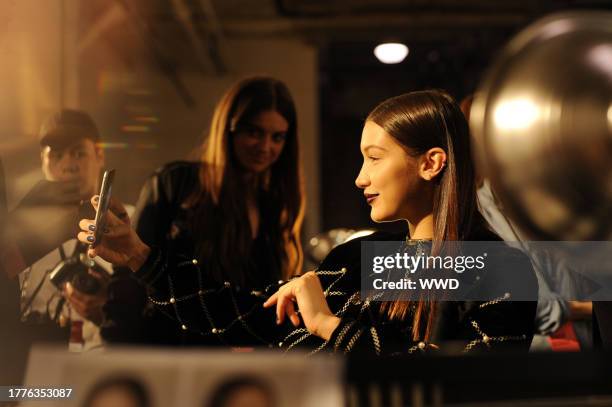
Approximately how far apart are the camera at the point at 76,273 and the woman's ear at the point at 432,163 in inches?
27.1

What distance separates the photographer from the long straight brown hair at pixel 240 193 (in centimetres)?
135

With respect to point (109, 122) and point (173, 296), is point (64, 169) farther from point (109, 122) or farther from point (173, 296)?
point (173, 296)

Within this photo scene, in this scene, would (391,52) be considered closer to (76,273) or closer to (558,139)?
(558,139)

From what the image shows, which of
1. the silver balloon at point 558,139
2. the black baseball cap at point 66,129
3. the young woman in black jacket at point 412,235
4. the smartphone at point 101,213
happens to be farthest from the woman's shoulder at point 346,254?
the black baseball cap at point 66,129

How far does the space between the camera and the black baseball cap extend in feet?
0.78

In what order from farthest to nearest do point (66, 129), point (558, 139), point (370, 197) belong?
point (66, 129)
point (370, 197)
point (558, 139)

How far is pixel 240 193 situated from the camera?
54.4 inches

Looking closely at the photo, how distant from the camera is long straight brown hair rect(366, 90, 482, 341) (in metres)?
1.21

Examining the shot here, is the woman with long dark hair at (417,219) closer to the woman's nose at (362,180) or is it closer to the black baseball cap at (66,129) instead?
the woman's nose at (362,180)

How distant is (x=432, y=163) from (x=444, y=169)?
3 centimetres

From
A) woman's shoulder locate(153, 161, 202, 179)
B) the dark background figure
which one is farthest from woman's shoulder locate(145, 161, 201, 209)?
the dark background figure

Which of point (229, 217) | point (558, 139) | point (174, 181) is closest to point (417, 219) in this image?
point (558, 139)

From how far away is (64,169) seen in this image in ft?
4.47

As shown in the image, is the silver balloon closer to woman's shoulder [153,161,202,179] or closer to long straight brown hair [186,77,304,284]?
long straight brown hair [186,77,304,284]
